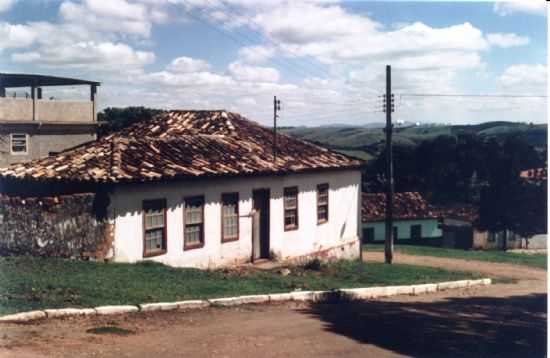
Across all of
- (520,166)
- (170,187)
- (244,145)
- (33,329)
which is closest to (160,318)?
(33,329)

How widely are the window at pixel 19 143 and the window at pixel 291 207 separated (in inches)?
587

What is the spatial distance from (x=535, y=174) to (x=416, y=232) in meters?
8.39

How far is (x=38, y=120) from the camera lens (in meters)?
30.6

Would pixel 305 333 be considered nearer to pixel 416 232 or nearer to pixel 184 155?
pixel 184 155

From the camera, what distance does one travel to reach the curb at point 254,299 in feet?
31.7

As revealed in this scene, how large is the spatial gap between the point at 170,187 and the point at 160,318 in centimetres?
677

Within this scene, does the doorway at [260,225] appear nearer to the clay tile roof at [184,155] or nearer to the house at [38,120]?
the clay tile roof at [184,155]

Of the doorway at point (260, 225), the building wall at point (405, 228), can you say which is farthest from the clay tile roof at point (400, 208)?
the doorway at point (260, 225)

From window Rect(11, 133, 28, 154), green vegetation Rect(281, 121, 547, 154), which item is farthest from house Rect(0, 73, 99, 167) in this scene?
green vegetation Rect(281, 121, 547, 154)

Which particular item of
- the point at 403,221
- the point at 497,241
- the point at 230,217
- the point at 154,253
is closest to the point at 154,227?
the point at 154,253

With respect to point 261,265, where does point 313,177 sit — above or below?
above

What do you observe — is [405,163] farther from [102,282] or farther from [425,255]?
[102,282]

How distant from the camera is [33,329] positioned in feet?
29.2

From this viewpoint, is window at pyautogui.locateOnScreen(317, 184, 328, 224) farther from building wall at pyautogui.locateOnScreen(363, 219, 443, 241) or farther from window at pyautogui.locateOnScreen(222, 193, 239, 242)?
building wall at pyautogui.locateOnScreen(363, 219, 443, 241)
